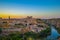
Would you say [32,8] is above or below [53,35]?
above

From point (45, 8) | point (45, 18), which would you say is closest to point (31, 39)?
point (45, 18)

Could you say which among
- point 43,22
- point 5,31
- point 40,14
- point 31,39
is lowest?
point 31,39

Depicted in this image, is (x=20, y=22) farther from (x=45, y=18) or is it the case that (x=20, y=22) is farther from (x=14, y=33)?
(x=45, y=18)

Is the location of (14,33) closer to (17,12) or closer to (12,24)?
(12,24)

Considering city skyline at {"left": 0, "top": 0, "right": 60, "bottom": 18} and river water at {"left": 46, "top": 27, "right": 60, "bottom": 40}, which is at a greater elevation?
city skyline at {"left": 0, "top": 0, "right": 60, "bottom": 18}

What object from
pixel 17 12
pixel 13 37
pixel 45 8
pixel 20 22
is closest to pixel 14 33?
pixel 13 37

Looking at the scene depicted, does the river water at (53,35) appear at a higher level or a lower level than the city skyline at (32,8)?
lower

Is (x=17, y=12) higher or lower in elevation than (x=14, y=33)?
higher
